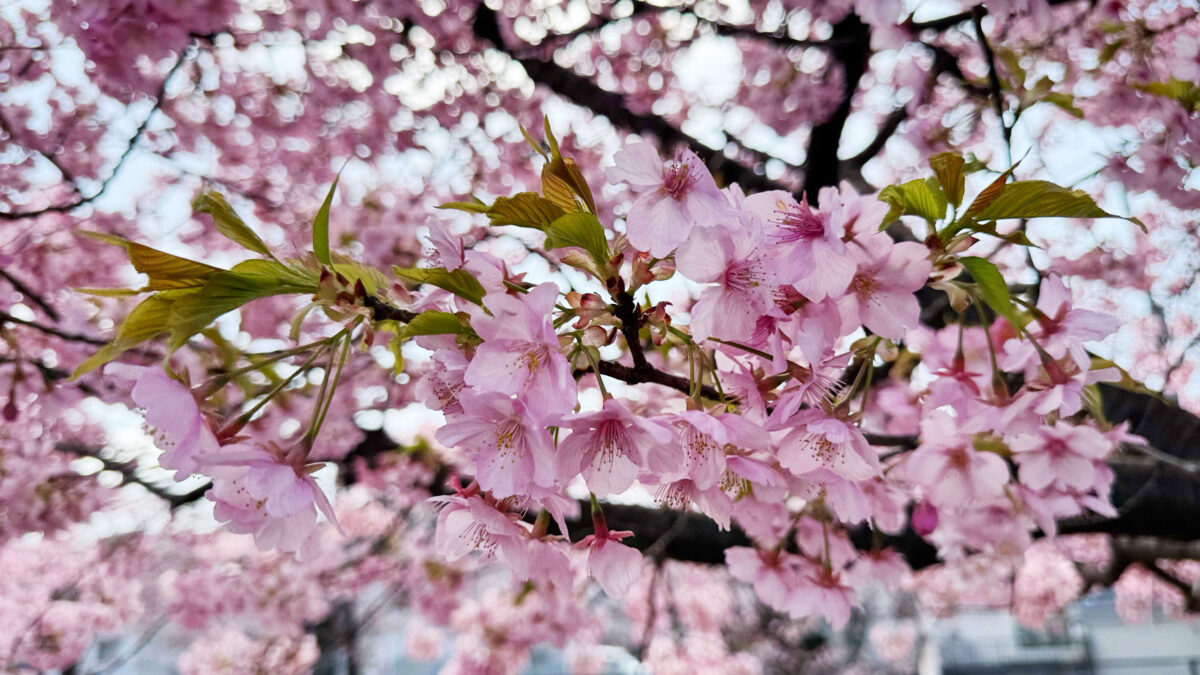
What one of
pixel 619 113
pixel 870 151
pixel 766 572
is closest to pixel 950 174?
pixel 766 572

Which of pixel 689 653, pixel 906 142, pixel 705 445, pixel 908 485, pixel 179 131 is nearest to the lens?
pixel 705 445

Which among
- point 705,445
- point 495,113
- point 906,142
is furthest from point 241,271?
point 495,113

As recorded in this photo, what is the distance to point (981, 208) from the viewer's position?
0.71m

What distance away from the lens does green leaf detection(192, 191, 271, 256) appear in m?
0.66

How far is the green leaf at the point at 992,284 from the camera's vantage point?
2.30 feet

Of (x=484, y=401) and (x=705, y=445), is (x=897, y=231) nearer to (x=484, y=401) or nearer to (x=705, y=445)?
(x=705, y=445)

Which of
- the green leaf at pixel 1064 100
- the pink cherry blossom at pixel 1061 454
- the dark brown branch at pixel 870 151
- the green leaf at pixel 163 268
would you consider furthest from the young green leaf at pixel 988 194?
the dark brown branch at pixel 870 151

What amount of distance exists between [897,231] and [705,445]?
1.81 metres

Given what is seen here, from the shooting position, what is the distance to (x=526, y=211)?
68 cm

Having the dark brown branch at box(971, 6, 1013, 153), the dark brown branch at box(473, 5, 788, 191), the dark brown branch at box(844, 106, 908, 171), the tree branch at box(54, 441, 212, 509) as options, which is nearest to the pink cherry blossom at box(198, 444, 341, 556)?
the dark brown branch at box(971, 6, 1013, 153)

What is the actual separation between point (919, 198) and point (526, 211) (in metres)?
0.41

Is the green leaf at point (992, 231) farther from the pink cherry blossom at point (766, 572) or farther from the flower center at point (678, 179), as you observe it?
the pink cherry blossom at point (766, 572)

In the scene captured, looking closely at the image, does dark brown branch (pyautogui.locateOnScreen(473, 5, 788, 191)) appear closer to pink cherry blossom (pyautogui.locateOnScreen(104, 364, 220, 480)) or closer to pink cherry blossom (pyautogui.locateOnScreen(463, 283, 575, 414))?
pink cherry blossom (pyautogui.locateOnScreen(463, 283, 575, 414))

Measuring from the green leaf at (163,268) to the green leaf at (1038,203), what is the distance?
29.4 inches
